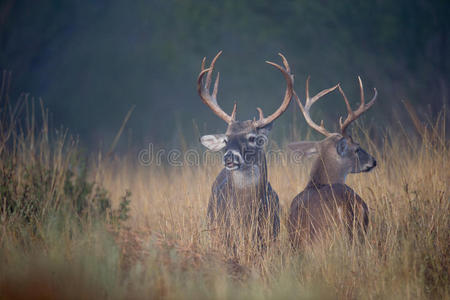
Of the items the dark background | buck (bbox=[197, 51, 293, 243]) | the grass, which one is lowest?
the grass

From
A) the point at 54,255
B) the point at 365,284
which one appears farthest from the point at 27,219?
the point at 365,284

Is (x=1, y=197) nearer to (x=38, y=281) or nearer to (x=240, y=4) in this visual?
(x=38, y=281)

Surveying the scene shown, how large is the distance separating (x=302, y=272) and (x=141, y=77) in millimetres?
15567

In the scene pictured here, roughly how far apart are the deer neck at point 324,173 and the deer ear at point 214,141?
47.3 inches

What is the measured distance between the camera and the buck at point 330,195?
5.10m

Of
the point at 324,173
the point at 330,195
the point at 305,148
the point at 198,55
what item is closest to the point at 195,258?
the point at 330,195

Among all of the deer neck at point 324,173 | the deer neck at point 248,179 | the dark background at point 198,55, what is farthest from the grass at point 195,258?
the dark background at point 198,55

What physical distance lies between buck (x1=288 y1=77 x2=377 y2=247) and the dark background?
7.31 meters

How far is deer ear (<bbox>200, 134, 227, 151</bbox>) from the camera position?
5949mm

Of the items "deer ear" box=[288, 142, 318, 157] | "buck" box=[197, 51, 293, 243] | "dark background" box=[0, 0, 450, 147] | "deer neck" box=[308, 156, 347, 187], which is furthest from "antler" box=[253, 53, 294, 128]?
"dark background" box=[0, 0, 450, 147]

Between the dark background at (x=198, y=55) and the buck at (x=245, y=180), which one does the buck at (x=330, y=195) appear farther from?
the dark background at (x=198, y=55)

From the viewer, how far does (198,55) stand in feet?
59.5

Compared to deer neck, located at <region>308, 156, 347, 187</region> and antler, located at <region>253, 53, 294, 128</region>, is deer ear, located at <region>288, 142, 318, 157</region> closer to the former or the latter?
deer neck, located at <region>308, 156, 347, 187</region>

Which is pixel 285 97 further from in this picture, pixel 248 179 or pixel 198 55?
pixel 198 55
